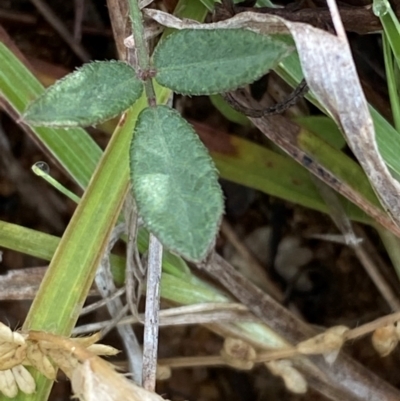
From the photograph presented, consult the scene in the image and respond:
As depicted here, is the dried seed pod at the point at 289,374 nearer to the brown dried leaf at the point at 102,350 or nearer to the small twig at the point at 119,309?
the small twig at the point at 119,309

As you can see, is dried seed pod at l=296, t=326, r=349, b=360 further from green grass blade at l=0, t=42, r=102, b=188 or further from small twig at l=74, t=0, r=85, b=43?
small twig at l=74, t=0, r=85, b=43

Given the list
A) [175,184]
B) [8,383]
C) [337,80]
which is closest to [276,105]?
[337,80]

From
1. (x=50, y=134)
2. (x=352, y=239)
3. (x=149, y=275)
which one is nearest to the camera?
(x=149, y=275)

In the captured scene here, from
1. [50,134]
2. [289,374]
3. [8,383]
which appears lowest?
[289,374]

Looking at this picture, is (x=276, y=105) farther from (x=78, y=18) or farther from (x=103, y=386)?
(x=78, y=18)

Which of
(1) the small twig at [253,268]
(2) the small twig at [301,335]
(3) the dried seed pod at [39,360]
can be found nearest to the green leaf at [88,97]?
(3) the dried seed pod at [39,360]

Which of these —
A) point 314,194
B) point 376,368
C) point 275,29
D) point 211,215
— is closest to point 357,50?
point 314,194
